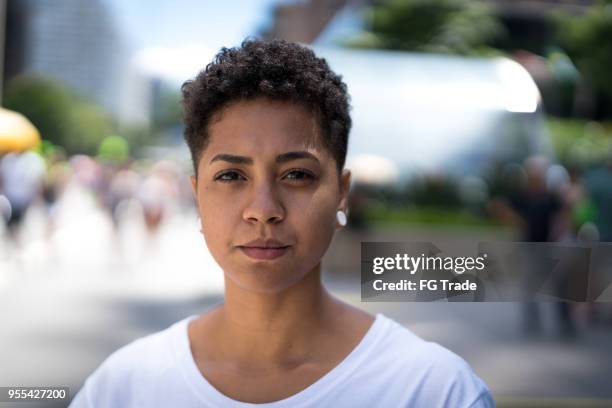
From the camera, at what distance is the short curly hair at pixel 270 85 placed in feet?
4.01

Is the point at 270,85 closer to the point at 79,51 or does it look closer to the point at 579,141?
the point at 79,51

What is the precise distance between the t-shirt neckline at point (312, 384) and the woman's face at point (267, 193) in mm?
176

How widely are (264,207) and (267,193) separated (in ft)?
0.08

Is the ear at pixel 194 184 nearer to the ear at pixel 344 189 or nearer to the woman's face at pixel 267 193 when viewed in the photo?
the woman's face at pixel 267 193

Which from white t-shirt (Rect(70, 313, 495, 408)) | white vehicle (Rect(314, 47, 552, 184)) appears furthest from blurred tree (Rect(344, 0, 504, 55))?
white t-shirt (Rect(70, 313, 495, 408))

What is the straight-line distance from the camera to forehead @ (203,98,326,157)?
123cm

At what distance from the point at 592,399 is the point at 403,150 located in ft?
15.5

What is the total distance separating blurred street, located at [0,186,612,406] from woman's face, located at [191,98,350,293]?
0.54m

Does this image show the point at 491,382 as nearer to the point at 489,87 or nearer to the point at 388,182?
the point at 489,87

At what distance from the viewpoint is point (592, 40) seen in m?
5.08

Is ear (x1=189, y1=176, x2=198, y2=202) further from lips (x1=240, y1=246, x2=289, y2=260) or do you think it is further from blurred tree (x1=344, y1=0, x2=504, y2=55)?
blurred tree (x1=344, y1=0, x2=504, y2=55)

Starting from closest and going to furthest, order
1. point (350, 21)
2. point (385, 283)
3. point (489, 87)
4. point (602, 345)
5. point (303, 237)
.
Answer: point (303, 237)
point (385, 283)
point (602, 345)
point (489, 87)
point (350, 21)

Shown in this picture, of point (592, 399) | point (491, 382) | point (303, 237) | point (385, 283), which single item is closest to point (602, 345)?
point (592, 399)

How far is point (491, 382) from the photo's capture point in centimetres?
230
